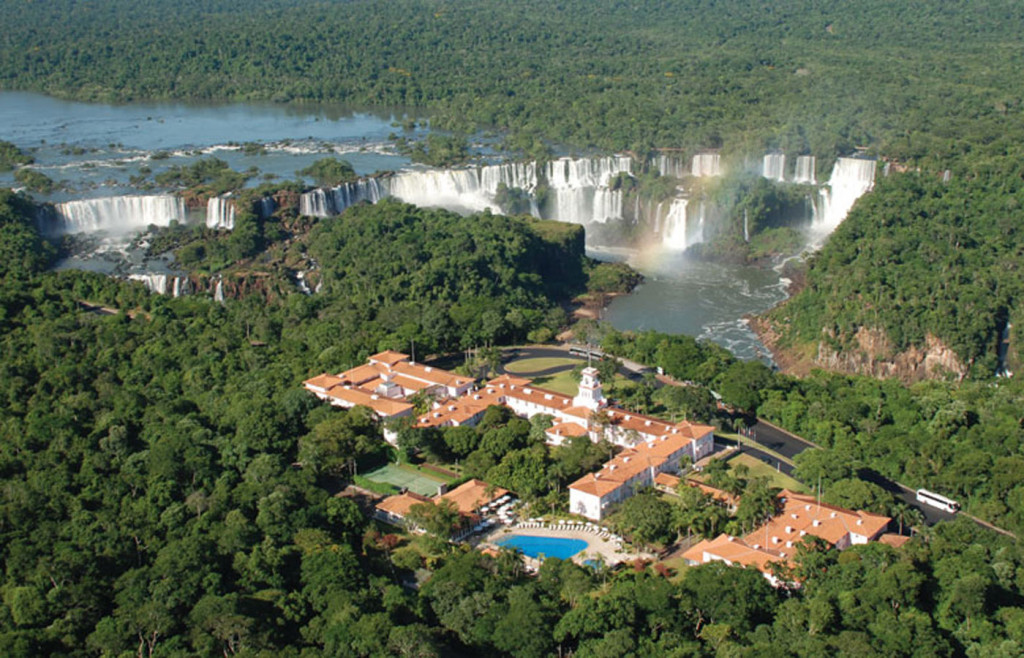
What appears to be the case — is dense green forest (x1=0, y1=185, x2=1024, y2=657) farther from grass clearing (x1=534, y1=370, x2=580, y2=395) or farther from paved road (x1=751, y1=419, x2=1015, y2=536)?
grass clearing (x1=534, y1=370, x2=580, y2=395)

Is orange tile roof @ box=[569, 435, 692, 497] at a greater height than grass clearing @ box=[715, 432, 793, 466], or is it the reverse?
orange tile roof @ box=[569, 435, 692, 497]

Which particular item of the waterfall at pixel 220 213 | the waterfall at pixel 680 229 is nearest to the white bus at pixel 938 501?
the waterfall at pixel 680 229

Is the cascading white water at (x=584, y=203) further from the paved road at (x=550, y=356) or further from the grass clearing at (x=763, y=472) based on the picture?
the grass clearing at (x=763, y=472)

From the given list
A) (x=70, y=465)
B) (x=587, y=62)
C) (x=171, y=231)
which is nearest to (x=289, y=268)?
(x=171, y=231)

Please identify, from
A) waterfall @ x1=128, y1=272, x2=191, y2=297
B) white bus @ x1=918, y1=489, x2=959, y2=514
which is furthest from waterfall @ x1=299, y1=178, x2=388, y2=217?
white bus @ x1=918, y1=489, x2=959, y2=514

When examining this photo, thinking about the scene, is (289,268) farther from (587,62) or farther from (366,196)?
(587,62)
